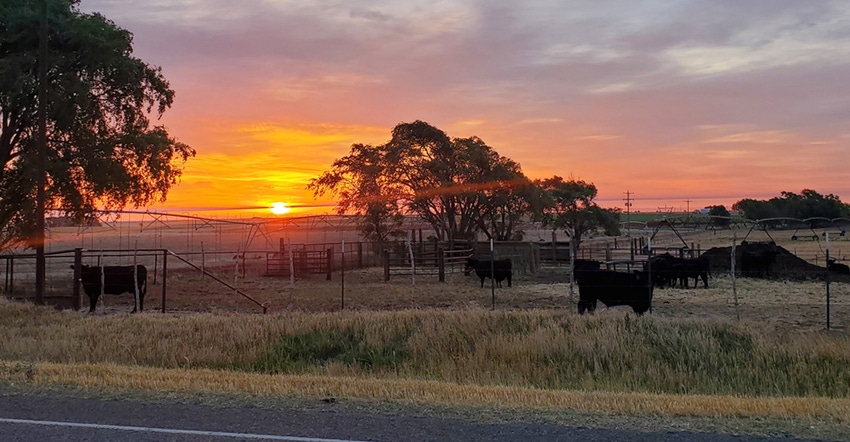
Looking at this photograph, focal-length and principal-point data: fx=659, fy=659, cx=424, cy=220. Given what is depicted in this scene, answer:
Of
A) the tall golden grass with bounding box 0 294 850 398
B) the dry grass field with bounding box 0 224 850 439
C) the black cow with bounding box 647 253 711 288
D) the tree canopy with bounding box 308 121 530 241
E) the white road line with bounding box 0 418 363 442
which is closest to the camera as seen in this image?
the white road line with bounding box 0 418 363 442

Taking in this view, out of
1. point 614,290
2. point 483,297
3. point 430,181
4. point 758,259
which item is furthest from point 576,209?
point 614,290

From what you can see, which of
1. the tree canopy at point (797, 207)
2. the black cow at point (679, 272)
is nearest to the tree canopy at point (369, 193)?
the black cow at point (679, 272)

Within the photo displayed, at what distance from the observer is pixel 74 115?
24.6 m

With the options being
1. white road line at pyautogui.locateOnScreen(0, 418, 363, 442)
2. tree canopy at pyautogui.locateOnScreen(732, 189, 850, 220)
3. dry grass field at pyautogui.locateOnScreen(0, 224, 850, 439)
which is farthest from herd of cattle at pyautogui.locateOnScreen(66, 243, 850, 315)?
tree canopy at pyautogui.locateOnScreen(732, 189, 850, 220)

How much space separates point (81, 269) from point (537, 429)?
18.6 metres

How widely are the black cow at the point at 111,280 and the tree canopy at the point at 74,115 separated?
446 cm

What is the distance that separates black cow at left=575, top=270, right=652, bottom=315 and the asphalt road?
11.2m

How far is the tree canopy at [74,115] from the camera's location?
23469 mm

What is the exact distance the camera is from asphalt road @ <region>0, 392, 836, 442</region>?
20.6ft

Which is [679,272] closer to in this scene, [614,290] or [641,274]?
[641,274]

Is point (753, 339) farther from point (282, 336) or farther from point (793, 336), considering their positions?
point (282, 336)

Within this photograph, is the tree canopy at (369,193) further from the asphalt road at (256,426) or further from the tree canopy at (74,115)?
the asphalt road at (256,426)

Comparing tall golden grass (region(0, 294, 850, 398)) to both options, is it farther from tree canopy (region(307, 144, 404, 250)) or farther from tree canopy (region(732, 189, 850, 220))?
tree canopy (region(732, 189, 850, 220))

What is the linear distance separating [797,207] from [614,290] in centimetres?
10644
